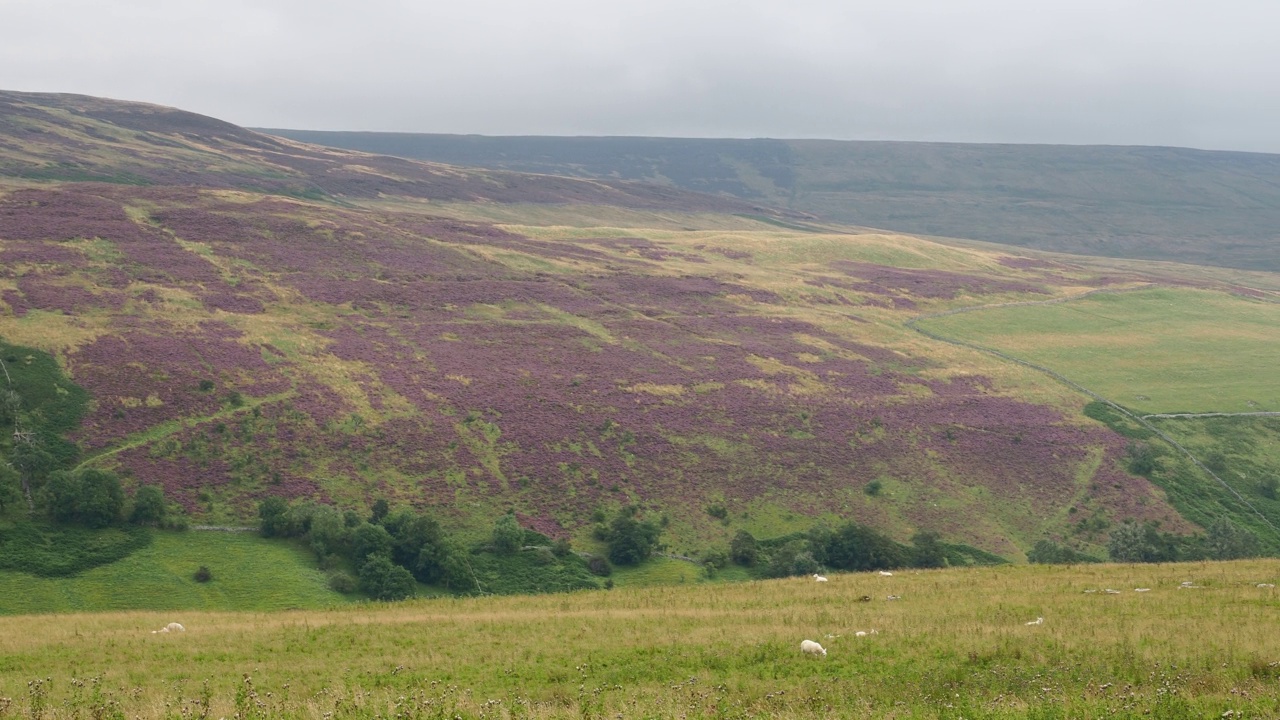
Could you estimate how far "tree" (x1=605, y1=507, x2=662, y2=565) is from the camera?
183ft

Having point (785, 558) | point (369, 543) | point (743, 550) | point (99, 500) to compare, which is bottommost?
point (743, 550)

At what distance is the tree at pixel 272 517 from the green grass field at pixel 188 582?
735mm

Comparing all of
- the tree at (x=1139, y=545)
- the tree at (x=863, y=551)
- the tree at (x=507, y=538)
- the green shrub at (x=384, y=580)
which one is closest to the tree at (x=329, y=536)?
the green shrub at (x=384, y=580)

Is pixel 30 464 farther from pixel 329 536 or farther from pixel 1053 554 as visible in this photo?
pixel 1053 554

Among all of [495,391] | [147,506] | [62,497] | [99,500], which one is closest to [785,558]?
[495,391]

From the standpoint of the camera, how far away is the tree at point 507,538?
54469mm

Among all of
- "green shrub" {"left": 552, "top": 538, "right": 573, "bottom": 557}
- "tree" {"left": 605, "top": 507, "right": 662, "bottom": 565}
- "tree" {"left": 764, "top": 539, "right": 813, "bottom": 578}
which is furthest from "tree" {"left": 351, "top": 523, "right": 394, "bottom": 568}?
"tree" {"left": 764, "top": 539, "right": 813, "bottom": 578}

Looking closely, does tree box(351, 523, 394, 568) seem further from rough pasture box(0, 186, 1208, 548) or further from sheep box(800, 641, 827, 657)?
sheep box(800, 641, 827, 657)

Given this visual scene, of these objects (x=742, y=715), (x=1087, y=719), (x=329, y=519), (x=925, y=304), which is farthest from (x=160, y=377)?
(x=925, y=304)

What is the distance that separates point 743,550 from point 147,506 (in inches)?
1368

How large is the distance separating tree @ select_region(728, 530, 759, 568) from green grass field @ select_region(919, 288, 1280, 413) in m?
53.4

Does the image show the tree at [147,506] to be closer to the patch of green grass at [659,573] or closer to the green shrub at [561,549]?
the green shrub at [561,549]

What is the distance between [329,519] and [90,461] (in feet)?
50.8

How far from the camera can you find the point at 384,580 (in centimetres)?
4778
